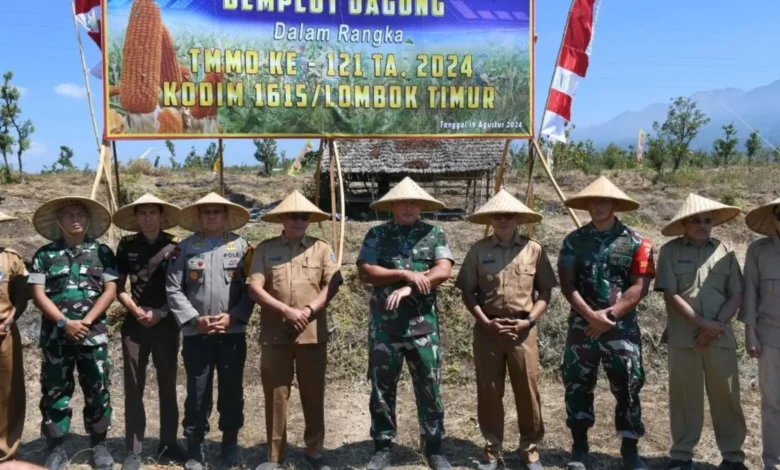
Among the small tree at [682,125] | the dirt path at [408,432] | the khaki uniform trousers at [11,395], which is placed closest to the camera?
the khaki uniform trousers at [11,395]

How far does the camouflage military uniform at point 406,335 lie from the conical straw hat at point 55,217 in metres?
1.76

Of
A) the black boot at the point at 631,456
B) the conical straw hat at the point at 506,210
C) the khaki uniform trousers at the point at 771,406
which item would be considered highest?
the conical straw hat at the point at 506,210

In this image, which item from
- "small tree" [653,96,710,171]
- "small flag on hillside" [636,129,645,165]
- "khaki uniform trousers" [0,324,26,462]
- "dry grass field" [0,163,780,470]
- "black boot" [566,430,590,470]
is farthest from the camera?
"small flag on hillside" [636,129,645,165]

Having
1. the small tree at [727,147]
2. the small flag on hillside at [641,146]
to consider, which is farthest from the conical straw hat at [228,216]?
the small tree at [727,147]

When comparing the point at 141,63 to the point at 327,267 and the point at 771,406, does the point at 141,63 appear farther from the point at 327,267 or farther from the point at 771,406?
the point at 771,406

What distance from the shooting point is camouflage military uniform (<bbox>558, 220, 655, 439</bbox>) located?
13.2 feet

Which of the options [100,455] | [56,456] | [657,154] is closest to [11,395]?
[56,456]

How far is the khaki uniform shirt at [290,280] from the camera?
4059 mm

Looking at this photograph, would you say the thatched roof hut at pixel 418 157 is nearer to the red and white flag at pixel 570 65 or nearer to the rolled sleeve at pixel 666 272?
the red and white flag at pixel 570 65

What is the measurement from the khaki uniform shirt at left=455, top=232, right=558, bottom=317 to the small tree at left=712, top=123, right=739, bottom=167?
2413cm

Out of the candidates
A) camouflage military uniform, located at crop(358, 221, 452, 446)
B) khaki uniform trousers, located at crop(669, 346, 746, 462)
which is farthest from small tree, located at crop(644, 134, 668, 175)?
camouflage military uniform, located at crop(358, 221, 452, 446)

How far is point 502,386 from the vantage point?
163 inches

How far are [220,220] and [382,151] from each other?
1187cm

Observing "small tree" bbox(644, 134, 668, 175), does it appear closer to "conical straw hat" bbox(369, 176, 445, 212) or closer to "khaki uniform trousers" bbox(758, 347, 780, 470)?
"khaki uniform trousers" bbox(758, 347, 780, 470)
